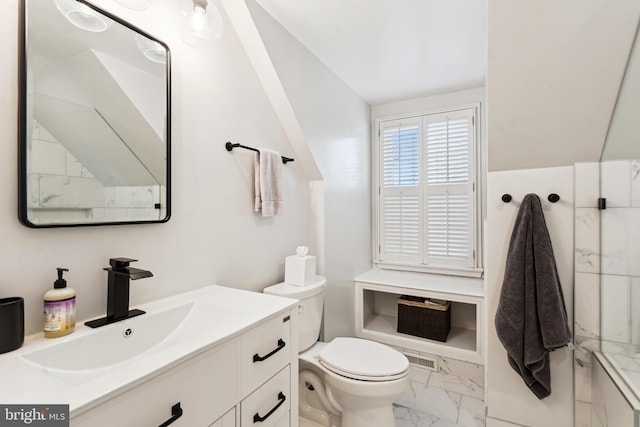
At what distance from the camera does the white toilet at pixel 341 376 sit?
151 cm

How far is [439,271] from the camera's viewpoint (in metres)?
2.86

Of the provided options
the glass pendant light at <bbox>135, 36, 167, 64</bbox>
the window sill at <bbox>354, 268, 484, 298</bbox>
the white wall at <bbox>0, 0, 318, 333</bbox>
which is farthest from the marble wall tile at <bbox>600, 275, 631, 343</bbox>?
the glass pendant light at <bbox>135, 36, 167, 64</bbox>

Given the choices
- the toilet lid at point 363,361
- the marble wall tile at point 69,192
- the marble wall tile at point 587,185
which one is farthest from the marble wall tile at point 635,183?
the marble wall tile at point 69,192

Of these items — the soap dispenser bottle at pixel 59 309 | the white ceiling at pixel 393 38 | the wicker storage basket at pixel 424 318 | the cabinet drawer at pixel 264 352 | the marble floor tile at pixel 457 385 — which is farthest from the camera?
the wicker storage basket at pixel 424 318

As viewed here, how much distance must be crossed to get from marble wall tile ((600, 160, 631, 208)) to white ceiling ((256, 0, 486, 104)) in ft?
3.42

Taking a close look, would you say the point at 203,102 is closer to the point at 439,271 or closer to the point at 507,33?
the point at 507,33

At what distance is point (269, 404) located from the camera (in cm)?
108

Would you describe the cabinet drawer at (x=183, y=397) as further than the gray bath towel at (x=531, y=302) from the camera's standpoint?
No

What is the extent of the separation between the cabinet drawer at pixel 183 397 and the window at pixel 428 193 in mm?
2388

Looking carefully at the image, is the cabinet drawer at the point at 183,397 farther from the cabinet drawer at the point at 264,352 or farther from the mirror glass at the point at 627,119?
the mirror glass at the point at 627,119

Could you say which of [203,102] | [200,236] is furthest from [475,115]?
[200,236]

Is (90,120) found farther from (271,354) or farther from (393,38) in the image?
(393,38)

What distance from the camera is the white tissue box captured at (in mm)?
1785

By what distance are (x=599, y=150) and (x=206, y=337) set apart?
1.89 metres
